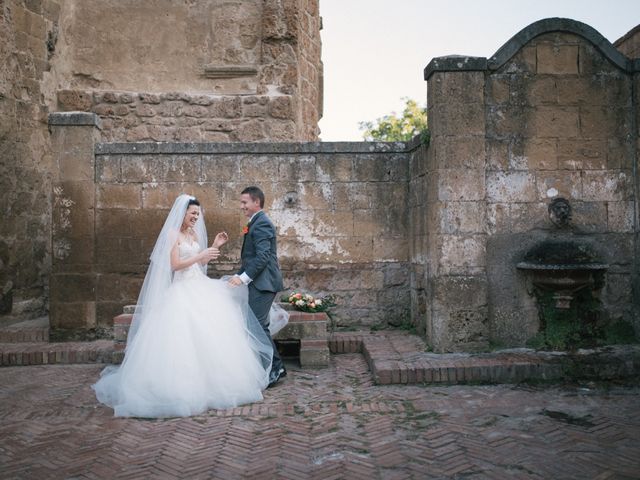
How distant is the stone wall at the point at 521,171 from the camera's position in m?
7.10

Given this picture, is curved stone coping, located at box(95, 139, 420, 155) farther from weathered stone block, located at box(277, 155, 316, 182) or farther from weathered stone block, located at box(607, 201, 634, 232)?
weathered stone block, located at box(607, 201, 634, 232)

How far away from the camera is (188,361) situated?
5820 mm

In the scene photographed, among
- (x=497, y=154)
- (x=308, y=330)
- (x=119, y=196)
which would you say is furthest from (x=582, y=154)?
(x=119, y=196)

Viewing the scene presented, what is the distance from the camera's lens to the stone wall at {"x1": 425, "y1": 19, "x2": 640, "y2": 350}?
279 inches

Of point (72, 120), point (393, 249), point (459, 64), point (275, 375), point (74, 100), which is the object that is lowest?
point (275, 375)

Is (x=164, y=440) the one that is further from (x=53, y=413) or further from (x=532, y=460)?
(x=532, y=460)

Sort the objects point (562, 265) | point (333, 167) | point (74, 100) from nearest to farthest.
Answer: point (562, 265), point (333, 167), point (74, 100)

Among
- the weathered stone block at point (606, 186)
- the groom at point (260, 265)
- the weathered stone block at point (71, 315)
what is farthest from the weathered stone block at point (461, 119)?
the weathered stone block at point (71, 315)

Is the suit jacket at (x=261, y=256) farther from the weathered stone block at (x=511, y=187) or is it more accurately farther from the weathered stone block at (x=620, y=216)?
the weathered stone block at (x=620, y=216)

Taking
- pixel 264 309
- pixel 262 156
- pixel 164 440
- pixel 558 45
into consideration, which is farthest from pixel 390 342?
pixel 558 45

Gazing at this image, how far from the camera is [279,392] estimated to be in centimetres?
630

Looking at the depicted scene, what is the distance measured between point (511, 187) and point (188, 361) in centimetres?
426

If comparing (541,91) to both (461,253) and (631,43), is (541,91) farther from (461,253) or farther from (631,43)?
(631,43)

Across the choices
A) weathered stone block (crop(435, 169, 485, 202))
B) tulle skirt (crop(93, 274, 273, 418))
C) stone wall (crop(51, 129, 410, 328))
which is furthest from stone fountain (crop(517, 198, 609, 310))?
tulle skirt (crop(93, 274, 273, 418))
